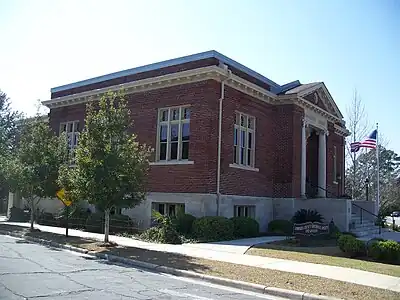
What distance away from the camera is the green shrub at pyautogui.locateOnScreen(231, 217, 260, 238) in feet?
62.0

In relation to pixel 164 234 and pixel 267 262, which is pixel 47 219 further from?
pixel 267 262

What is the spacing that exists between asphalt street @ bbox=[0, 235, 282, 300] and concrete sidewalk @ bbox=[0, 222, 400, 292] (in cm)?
271

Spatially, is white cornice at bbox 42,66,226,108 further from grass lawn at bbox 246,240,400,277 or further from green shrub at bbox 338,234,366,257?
green shrub at bbox 338,234,366,257

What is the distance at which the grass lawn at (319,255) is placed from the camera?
1202cm

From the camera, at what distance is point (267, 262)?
12.4 m

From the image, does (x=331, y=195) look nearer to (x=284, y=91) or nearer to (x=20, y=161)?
(x=284, y=91)

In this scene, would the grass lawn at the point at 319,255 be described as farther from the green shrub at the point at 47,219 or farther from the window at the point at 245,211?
the green shrub at the point at 47,219

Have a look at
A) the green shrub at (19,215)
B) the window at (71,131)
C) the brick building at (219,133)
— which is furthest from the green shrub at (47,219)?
the brick building at (219,133)

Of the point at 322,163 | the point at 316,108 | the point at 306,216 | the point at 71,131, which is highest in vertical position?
the point at 316,108

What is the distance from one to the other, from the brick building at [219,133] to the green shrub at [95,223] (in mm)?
1487

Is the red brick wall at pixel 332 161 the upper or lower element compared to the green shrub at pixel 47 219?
upper

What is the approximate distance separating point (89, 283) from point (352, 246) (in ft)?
31.5

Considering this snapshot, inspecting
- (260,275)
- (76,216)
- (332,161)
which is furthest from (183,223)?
(332,161)

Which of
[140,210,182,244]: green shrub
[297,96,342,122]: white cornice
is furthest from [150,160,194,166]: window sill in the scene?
[297,96,342,122]: white cornice
